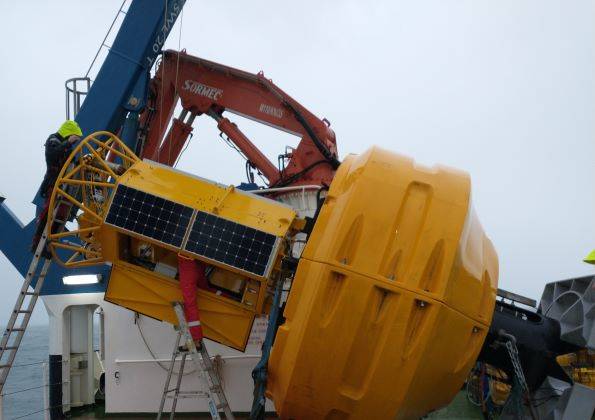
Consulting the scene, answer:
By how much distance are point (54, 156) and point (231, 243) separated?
211 centimetres

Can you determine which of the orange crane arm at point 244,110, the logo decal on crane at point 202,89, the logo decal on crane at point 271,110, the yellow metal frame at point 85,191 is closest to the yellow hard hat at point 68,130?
the yellow metal frame at point 85,191

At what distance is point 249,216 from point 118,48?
4660mm

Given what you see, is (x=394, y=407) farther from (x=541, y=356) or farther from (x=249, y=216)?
(x=249, y=216)

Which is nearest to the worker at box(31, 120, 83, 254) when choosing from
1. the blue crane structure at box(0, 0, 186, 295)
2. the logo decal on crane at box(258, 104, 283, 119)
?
the blue crane structure at box(0, 0, 186, 295)

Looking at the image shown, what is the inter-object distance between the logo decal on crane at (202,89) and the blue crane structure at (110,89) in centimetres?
171

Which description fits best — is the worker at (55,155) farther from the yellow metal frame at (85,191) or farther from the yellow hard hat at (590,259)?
the yellow hard hat at (590,259)

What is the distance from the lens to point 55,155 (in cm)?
538

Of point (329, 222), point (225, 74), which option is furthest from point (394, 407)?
point (225, 74)

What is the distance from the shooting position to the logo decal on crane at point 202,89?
10.1 m

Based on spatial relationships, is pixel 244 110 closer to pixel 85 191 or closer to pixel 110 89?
pixel 110 89

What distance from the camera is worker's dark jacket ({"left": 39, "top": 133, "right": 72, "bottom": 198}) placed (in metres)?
5.37

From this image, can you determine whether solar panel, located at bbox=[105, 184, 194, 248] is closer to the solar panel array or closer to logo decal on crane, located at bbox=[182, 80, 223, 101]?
the solar panel array

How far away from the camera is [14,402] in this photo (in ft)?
69.9

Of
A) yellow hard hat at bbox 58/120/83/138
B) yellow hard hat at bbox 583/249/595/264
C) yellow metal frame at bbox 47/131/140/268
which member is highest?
yellow hard hat at bbox 583/249/595/264
